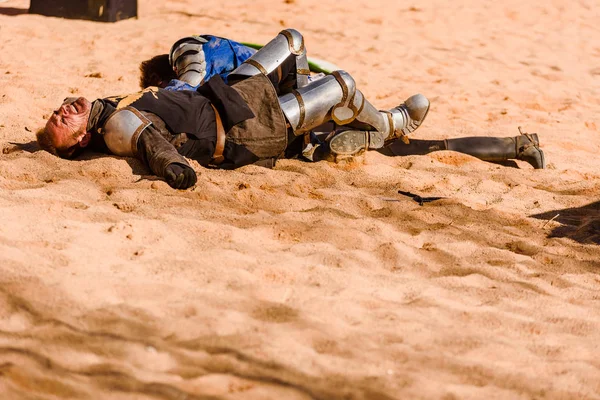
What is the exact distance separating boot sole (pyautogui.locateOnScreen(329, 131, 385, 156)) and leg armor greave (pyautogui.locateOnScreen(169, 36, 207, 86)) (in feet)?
3.17

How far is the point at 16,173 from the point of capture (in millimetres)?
4094

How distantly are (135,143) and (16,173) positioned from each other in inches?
24.6

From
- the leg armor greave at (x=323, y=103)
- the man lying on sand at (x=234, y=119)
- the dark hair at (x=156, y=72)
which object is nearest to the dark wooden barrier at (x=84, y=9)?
the dark hair at (x=156, y=72)

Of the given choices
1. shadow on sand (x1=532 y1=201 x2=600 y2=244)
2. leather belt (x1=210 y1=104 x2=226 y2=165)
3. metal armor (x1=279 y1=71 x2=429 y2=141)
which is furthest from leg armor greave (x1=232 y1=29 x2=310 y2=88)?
shadow on sand (x1=532 y1=201 x2=600 y2=244)

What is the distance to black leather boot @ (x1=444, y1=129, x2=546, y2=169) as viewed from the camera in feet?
16.8

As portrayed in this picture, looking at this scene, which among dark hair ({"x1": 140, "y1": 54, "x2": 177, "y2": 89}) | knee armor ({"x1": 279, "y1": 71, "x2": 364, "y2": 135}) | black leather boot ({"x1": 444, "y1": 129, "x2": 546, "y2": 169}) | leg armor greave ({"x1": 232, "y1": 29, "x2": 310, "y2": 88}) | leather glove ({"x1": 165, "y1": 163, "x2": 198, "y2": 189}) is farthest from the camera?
dark hair ({"x1": 140, "y1": 54, "x2": 177, "y2": 89})

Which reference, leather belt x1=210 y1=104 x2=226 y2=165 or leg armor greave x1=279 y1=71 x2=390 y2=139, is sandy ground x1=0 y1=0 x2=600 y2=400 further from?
leg armor greave x1=279 y1=71 x2=390 y2=139

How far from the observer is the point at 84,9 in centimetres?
760

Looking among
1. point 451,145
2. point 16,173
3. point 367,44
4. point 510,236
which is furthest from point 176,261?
point 367,44

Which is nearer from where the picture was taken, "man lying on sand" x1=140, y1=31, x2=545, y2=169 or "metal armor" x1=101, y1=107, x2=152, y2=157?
"metal armor" x1=101, y1=107, x2=152, y2=157

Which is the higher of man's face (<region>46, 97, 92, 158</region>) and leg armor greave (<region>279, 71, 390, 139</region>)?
leg armor greave (<region>279, 71, 390, 139</region>)

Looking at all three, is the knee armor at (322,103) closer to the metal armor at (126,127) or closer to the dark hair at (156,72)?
the metal armor at (126,127)

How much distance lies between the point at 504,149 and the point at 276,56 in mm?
1594

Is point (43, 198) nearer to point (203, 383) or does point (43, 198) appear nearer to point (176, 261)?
point (176, 261)
